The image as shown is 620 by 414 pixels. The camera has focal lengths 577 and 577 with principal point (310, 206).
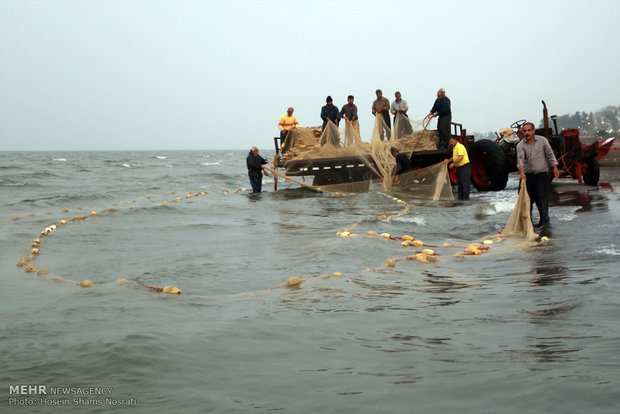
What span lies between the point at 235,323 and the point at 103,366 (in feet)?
3.39

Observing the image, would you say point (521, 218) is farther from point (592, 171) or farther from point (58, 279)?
point (592, 171)

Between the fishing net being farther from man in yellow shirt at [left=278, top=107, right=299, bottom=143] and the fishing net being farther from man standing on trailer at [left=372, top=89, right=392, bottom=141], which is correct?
man in yellow shirt at [left=278, top=107, right=299, bottom=143]

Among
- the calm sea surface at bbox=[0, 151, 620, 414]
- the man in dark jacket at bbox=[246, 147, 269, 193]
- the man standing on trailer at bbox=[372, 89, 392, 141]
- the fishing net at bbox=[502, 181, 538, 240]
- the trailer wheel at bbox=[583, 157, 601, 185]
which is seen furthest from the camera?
the man in dark jacket at bbox=[246, 147, 269, 193]

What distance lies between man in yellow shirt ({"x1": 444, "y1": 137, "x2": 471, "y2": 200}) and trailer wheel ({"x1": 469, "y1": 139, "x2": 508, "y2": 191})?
1577mm

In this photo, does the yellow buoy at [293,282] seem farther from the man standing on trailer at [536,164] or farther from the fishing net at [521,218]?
the man standing on trailer at [536,164]

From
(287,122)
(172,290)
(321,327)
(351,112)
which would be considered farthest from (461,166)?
(321,327)

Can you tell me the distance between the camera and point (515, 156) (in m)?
13.3

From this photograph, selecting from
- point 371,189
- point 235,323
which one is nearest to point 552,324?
point 235,323

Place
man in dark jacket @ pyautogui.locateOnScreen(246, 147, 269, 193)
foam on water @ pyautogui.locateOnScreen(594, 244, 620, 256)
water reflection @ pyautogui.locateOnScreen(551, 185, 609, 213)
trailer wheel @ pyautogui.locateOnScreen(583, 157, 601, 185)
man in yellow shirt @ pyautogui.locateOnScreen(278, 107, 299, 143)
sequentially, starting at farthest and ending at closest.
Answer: man in dark jacket @ pyautogui.locateOnScreen(246, 147, 269, 193) < man in yellow shirt @ pyautogui.locateOnScreen(278, 107, 299, 143) < trailer wheel @ pyautogui.locateOnScreen(583, 157, 601, 185) < water reflection @ pyautogui.locateOnScreen(551, 185, 609, 213) < foam on water @ pyautogui.locateOnScreen(594, 244, 620, 256)

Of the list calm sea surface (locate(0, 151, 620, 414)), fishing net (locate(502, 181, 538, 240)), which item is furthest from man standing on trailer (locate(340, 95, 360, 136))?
fishing net (locate(502, 181, 538, 240))

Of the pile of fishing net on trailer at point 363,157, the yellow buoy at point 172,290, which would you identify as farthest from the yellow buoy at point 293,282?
the pile of fishing net on trailer at point 363,157

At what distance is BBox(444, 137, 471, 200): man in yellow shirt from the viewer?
1134 cm

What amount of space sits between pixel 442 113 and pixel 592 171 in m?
3.81

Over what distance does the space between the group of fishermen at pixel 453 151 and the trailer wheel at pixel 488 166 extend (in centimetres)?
76
